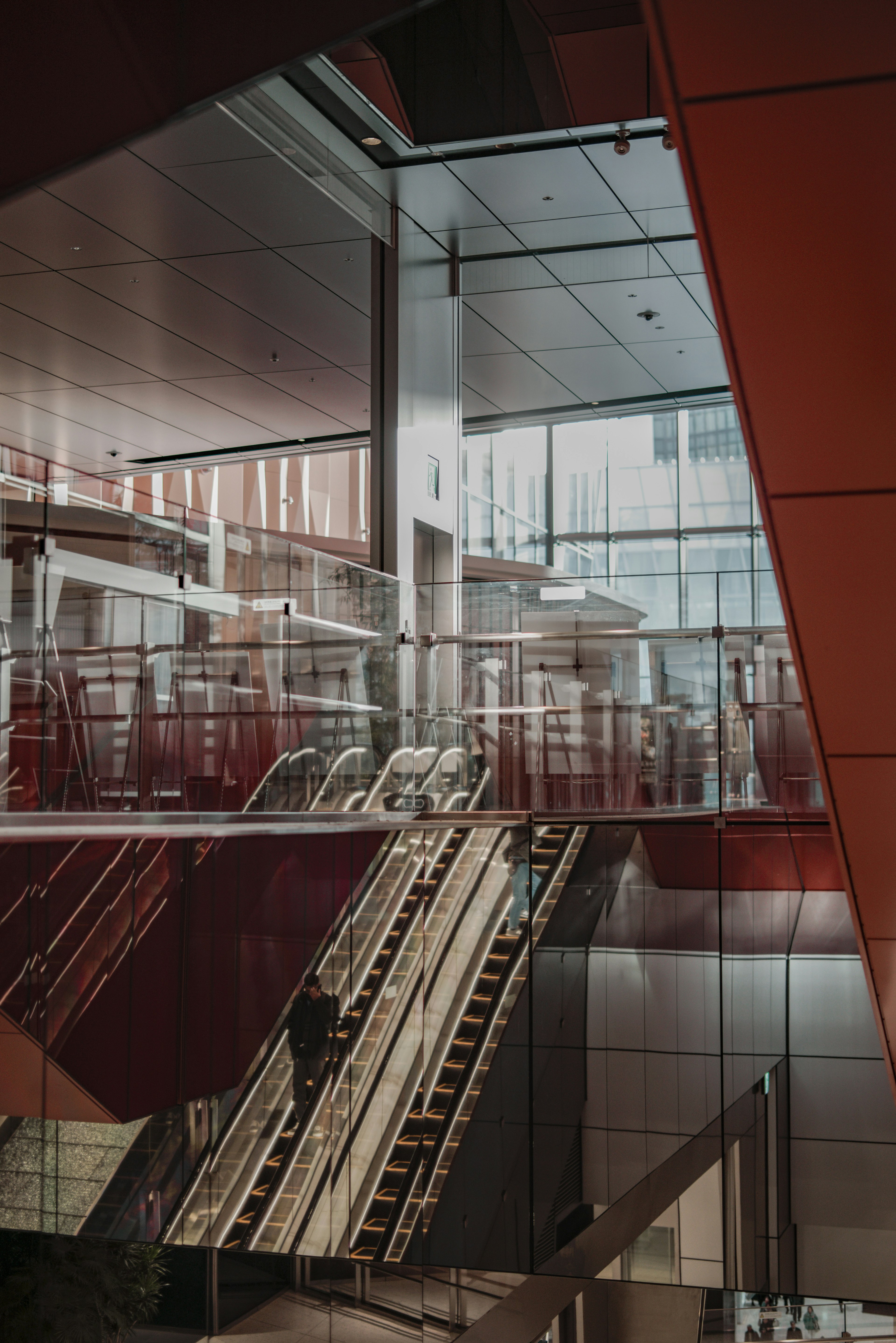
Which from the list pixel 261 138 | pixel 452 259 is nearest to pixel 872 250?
pixel 261 138

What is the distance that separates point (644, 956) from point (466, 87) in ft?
24.5

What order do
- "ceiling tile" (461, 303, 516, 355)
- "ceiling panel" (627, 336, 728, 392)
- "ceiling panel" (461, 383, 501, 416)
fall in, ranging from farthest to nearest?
"ceiling panel" (461, 383, 501, 416) → "ceiling panel" (627, 336, 728, 392) → "ceiling tile" (461, 303, 516, 355)

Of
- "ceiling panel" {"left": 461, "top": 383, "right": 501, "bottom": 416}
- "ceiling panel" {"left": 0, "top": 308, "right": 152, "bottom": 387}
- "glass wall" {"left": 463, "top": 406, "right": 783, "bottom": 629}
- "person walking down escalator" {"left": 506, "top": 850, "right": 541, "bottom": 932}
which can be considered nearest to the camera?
"person walking down escalator" {"left": 506, "top": 850, "right": 541, "bottom": 932}

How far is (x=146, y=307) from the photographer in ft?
40.9

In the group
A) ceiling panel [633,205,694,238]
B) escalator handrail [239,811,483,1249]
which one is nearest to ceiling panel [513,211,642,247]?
ceiling panel [633,205,694,238]

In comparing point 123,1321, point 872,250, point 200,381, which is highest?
point 200,381

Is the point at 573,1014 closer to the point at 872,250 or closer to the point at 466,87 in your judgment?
the point at 466,87

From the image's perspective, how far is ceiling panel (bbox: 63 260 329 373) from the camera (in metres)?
11.7

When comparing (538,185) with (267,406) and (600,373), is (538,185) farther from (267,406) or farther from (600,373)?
(267,406)

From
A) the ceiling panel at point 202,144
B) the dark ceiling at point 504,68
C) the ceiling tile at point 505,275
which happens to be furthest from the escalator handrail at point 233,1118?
the ceiling tile at point 505,275

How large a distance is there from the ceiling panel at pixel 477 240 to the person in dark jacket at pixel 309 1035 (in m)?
7.71

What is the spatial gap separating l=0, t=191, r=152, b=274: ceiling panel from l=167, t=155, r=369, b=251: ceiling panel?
86 cm

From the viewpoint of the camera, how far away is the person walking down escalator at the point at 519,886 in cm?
975

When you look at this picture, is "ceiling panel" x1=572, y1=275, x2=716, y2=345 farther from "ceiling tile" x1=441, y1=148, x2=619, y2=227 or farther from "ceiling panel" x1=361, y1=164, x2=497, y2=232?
"ceiling panel" x1=361, y1=164, x2=497, y2=232
